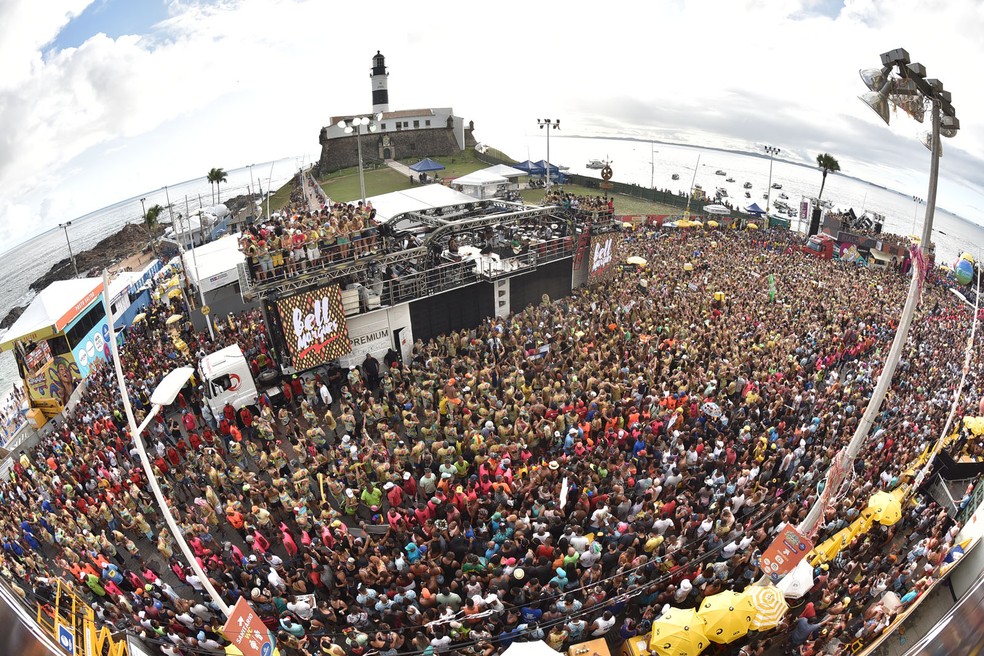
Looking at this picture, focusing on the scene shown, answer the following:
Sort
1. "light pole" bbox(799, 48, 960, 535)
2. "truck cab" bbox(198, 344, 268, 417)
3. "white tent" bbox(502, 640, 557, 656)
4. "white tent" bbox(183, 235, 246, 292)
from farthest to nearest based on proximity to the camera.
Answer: "white tent" bbox(183, 235, 246, 292)
"truck cab" bbox(198, 344, 268, 417)
"white tent" bbox(502, 640, 557, 656)
"light pole" bbox(799, 48, 960, 535)

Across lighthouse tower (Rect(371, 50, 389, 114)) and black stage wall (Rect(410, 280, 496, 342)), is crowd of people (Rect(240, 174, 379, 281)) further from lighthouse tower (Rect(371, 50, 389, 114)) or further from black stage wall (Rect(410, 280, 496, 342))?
lighthouse tower (Rect(371, 50, 389, 114))

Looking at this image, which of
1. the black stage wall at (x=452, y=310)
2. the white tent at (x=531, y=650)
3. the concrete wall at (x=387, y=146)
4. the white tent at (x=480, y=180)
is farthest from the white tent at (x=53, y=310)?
the concrete wall at (x=387, y=146)

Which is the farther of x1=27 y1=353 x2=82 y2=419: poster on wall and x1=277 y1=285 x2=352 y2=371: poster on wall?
x1=27 y1=353 x2=82 y2=419: poster on wall

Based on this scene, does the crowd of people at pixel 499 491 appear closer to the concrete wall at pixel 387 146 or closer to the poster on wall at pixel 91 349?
the poster on wall at pixel 91 349

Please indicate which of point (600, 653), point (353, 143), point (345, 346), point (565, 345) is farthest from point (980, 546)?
point (353, 143)

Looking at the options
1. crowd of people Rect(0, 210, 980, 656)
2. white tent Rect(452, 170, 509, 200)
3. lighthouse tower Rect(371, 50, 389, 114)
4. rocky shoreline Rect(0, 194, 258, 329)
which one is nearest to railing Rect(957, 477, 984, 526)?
crowd of people Rect(0, 210, 980, 656)

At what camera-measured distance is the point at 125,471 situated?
507 inches

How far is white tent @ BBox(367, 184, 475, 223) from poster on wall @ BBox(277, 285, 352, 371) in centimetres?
867

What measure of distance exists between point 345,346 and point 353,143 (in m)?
57.8

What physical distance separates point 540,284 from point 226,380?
13076mm

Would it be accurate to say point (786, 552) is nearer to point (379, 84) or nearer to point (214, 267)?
point (214, 267)

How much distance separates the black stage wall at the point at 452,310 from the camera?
1814cm

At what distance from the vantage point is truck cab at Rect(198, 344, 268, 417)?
14055 mm

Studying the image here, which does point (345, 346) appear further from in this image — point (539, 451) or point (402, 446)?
point (539, 451)
